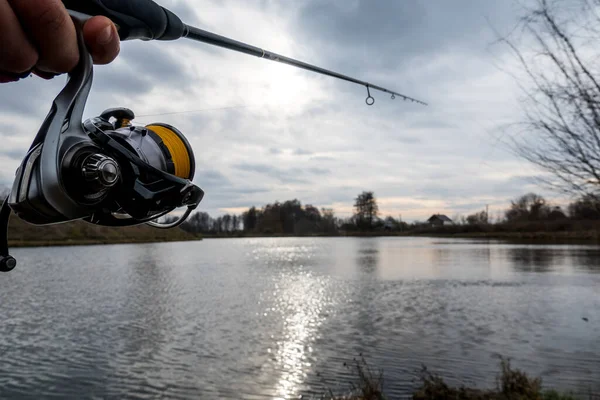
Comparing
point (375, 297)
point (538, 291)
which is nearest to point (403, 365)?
point (375, 297)

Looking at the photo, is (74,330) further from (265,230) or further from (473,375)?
(265,230)

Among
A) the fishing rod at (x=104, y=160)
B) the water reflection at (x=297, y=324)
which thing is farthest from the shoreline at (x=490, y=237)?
the fishing rod at (x=104, y=160)

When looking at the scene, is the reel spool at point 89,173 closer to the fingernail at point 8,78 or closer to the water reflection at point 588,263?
the fingernail at point 8,78

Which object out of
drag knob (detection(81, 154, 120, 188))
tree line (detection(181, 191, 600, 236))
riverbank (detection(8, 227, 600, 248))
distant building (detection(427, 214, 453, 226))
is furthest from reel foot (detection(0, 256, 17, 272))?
distant building (detection(427, 214, 453, 226))

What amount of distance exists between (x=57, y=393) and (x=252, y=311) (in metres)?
7.51

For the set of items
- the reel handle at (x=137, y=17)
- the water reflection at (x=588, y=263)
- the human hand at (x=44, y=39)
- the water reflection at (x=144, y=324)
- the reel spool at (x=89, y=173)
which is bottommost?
the water reflection at (x=144, y=324)

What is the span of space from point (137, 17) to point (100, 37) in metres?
0.21

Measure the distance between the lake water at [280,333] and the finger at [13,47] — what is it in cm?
777

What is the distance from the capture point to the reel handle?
1233 millimetres

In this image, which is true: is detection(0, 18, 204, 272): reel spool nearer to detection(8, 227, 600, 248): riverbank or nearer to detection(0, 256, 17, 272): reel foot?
detection(0, 256, 17, 272): reel foot

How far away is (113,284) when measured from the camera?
22.0 metres

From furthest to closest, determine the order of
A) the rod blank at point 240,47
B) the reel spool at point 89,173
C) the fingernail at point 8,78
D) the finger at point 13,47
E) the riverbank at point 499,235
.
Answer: the riverbank at point 499,235
the rod blank at point 240,47
the fingernail at point 8,78
the reel spool at point 89,173
the finger at point 13,47

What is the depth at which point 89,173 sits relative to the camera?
1.17 metres

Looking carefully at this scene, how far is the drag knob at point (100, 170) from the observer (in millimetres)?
1167
